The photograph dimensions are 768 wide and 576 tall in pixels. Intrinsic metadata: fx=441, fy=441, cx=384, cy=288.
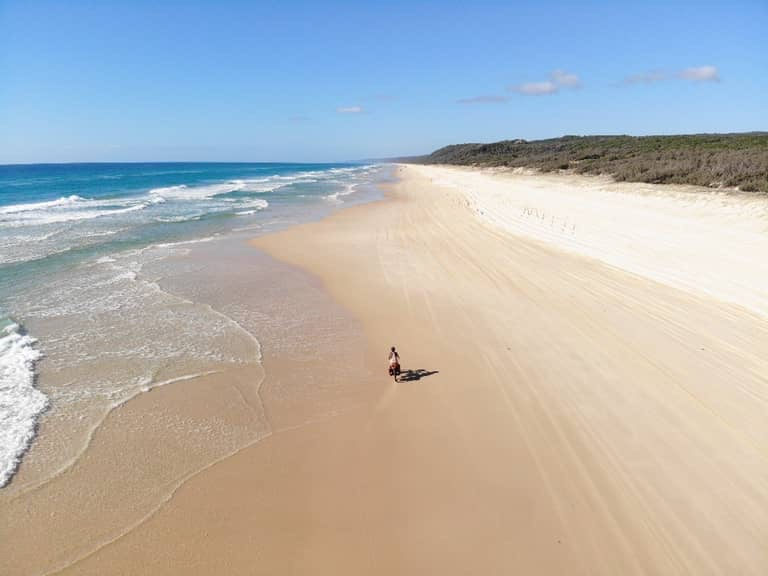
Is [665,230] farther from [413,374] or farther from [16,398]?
[16,398]

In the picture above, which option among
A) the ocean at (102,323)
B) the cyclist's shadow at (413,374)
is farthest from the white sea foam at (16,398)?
the cyclist's shadow at (413,374)

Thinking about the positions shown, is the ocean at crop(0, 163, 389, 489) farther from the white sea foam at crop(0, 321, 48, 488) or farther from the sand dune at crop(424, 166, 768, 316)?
the sand dune at crop(424, 166, 768, 316)

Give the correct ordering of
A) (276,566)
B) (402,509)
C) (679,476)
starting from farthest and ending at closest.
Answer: (679,476) → (402,509) → (276,566)

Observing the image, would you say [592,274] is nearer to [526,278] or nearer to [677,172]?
[526,278]

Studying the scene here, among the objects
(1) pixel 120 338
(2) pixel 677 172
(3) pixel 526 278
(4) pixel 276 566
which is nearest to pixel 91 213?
(1) pixel 120 338

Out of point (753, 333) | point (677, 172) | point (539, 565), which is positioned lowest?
point (539, 565)

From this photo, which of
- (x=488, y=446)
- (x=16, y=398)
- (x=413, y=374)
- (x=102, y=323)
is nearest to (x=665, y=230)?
(x=413, y=374)
